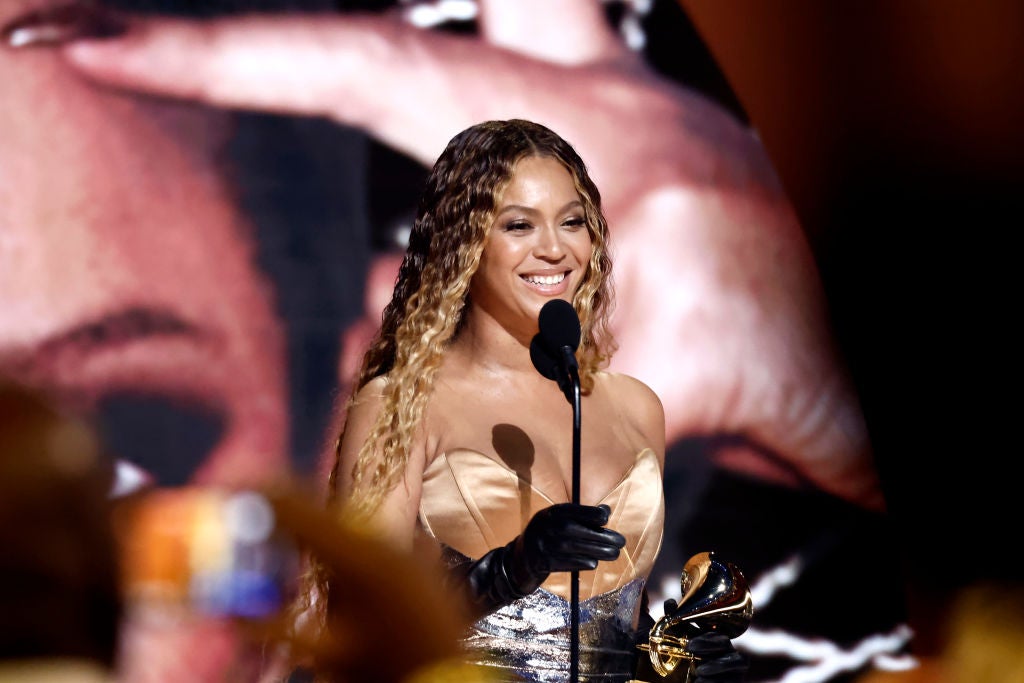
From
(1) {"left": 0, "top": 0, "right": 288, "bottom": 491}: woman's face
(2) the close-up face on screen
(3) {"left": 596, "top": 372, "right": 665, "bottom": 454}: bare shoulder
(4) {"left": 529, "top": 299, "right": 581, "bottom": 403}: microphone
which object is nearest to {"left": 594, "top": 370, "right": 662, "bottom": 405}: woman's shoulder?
(3) {"left": 596, "top": 372, "right": 665, "bottom": 454}: bare shoulder

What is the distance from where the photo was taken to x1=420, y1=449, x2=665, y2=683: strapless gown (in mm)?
2127

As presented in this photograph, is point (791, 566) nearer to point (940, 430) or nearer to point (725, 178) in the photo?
point (940, 430)

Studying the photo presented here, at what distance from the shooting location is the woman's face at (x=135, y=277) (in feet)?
11.1

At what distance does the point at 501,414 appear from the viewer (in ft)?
7.57

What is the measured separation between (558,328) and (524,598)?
625mm

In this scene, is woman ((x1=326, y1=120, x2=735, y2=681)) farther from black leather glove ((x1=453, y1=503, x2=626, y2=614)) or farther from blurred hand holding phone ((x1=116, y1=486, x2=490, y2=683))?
blurred hand holding phone ((x1=116, y1=486, x2=490, y2=683))

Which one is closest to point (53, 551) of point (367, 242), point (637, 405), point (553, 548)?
point (553, 548)

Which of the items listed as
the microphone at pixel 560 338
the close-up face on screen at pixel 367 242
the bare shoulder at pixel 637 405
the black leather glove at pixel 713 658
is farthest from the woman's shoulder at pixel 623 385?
the microphone at pixel 560 338

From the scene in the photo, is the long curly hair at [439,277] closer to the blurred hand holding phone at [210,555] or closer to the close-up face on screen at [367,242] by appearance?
the close-up face on screen at [367,242]

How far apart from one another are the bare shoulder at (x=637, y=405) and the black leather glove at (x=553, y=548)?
728 mm

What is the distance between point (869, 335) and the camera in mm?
4320

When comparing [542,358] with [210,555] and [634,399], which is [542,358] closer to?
[634,399]

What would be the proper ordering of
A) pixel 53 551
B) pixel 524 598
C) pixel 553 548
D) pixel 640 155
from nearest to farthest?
pixel 53 551 → pixel 553 548 → pixel 524 598 → pixel 640 155

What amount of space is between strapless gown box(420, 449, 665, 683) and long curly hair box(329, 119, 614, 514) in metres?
0.12
